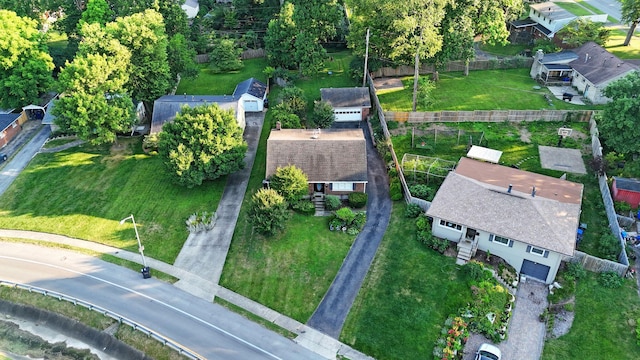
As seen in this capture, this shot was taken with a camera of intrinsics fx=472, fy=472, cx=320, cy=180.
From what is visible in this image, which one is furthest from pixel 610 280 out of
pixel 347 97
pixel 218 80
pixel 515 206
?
pixel 218 80

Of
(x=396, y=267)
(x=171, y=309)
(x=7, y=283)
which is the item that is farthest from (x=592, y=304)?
(x=7, y=283)

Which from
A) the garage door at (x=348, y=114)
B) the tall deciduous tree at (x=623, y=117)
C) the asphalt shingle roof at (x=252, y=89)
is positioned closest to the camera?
the tall deciduous tree at (x=623, y=117)

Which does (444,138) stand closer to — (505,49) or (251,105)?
(251,105)

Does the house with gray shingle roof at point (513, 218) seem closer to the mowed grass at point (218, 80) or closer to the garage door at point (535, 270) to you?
the garage door at point (535, 270)

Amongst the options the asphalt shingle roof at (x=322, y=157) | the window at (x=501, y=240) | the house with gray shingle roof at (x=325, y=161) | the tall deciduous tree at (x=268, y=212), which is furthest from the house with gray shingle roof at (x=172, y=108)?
the window at (x=501, y=240)

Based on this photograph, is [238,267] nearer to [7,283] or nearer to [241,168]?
[241,168]

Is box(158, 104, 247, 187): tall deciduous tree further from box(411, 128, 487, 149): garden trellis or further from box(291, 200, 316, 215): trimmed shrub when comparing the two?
box(411, 128, 487, 149): garden trellis
